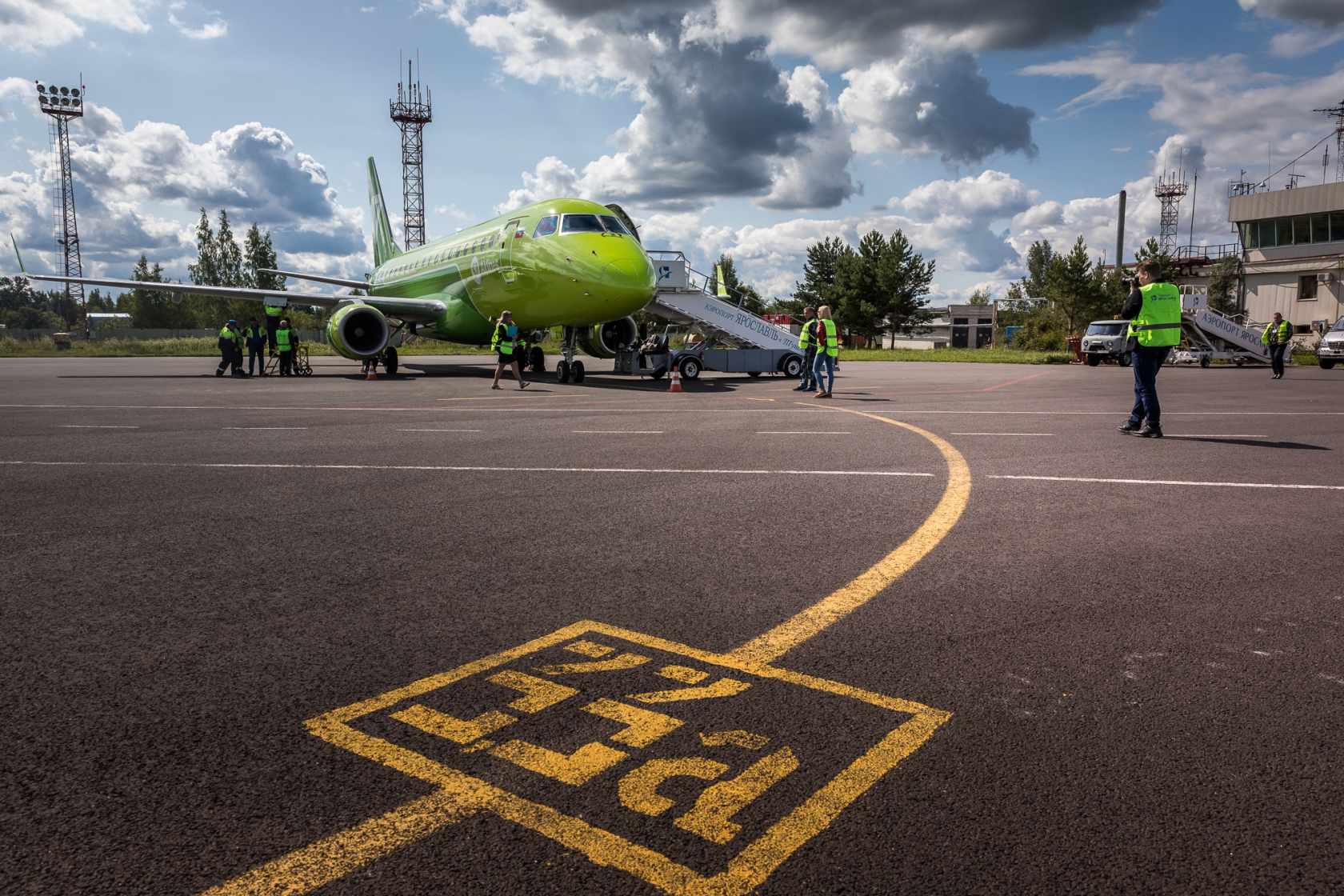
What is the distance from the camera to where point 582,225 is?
1798 centimetres

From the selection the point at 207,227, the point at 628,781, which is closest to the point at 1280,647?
the point at 628,781

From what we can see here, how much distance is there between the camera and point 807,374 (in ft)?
58.5

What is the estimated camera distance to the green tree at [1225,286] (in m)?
54.7

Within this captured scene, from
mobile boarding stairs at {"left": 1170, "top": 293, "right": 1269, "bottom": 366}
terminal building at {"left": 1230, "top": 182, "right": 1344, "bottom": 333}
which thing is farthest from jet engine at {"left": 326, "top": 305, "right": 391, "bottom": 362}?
terminal building at {"left": 1230, "top": 182, "right": 1344, "bottom": 333}

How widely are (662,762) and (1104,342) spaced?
37267 mm

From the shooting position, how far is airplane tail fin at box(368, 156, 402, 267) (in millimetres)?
33984

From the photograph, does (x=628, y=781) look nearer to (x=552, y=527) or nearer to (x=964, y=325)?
(x=552, y=527)

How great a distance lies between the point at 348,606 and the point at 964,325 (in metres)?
113

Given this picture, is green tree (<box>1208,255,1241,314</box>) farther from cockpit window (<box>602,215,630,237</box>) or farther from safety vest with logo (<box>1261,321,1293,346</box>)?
cockpit window (<box>602,215,630,237</box>)

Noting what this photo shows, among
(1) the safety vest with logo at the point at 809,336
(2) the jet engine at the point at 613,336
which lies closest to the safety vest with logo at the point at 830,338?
(1) the safety vest with logo at the point at 809,336

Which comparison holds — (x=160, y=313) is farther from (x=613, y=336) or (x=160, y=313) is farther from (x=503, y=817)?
(x=503, y=817)

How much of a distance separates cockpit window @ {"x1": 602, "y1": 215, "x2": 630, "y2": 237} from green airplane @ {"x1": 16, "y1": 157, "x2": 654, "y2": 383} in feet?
0.08

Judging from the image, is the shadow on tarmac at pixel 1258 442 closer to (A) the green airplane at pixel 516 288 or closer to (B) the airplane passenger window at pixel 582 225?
(A) the green airplane at pixel 516 288

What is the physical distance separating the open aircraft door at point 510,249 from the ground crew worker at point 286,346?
8.56 m
